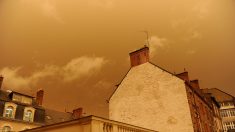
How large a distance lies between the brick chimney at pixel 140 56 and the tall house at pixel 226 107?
2621 centimetres

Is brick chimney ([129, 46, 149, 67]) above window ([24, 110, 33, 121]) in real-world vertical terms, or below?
above

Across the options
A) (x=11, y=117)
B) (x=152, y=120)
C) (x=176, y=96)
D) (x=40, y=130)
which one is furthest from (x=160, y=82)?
(x=11, y=117)

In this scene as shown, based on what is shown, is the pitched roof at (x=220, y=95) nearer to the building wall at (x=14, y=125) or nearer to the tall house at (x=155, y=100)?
the tall house at (x=155, y=100)

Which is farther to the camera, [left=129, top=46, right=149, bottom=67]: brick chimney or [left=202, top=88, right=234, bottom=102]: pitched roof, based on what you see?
[left=202, top=88, right=234, bottom=102]: pitched roof

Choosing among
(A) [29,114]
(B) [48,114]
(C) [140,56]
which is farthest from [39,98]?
(C) [140,56]

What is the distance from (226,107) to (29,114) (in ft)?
120

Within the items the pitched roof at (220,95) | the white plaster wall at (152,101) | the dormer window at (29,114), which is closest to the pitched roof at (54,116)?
the dormer window at (29,114)

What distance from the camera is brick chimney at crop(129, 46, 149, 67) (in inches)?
824

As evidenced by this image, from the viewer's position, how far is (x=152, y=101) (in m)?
19.1

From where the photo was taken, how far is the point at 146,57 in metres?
20.8

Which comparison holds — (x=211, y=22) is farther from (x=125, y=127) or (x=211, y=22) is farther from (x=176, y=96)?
(x=125, y=127)

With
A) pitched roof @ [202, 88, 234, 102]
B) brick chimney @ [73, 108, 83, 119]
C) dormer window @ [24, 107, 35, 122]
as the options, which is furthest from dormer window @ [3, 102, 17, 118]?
pitched roof @ [202, 88, 234, 102]

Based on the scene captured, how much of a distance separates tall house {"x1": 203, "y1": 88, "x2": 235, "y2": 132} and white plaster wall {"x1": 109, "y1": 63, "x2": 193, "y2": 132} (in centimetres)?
2659

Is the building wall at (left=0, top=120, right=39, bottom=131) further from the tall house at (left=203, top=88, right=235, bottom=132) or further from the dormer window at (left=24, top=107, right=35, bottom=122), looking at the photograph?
the tall house at (left=203, top=88, right=235, bottom=132)
